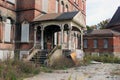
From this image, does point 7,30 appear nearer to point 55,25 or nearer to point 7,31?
point 7,31

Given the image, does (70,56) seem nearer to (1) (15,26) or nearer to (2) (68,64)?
(2) (68,64)

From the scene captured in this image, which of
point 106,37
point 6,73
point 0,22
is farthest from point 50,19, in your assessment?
point 106,37

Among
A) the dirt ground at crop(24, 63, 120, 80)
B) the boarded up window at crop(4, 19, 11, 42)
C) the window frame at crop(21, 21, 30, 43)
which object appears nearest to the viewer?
the dirt ground at crop(24, 63, 120, 80)

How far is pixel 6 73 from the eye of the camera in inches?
420

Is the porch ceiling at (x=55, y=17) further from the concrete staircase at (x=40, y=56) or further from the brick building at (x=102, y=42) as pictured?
the brick building at (x=102, y=42)

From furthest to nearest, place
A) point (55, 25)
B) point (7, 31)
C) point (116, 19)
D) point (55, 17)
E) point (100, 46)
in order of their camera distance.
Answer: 1. point (116, 19)
2. point (100, 46)
3. point (55, 25)
4. point (55, 17)
5. point (7, 31)

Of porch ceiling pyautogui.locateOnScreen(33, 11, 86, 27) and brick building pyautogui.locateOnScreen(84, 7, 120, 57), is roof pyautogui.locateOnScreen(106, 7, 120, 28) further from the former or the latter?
porch ceiling pyautogui.locateOnScreen(33, 11, 86, 27)

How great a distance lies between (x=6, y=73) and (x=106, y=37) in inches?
1493

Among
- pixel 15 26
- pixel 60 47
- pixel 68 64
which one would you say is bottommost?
pixel 68 64

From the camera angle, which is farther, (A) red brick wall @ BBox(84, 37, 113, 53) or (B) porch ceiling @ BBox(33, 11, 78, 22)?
(A) red brick wall @ BBox(84, 37, 113, 53)

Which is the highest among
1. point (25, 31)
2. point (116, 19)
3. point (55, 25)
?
point (116, 19)

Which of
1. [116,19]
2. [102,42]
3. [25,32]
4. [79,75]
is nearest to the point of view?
[79,75]

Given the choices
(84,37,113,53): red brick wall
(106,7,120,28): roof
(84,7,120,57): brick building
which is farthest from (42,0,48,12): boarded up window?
(106,7,120,28): roof

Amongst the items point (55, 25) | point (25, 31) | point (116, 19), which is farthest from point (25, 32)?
point (116, 19)
